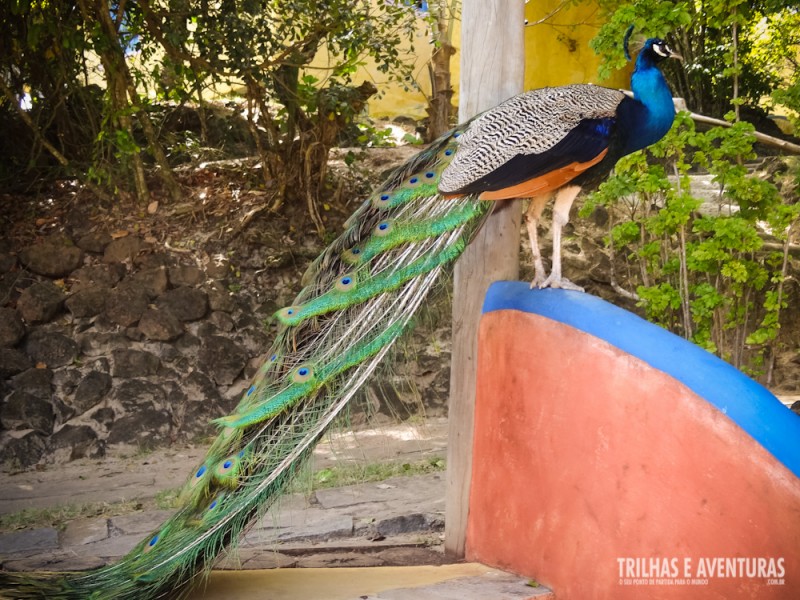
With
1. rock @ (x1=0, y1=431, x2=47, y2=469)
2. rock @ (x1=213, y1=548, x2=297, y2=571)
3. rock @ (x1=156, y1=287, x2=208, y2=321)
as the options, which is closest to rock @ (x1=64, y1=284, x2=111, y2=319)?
rock @ (x1=156, y1=287, x2=208, y2=321)

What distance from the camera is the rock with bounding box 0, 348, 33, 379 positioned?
7273 millimetres

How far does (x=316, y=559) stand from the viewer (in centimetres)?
462

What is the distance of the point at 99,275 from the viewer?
25.6ft

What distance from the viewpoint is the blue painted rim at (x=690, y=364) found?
256cm

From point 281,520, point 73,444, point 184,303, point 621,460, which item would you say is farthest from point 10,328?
point 621,460

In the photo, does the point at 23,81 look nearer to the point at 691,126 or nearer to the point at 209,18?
the point at 209,18

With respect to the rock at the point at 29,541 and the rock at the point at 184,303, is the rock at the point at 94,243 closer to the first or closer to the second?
the rock at the point at 184,303

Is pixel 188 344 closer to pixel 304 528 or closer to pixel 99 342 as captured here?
pixel 99 342

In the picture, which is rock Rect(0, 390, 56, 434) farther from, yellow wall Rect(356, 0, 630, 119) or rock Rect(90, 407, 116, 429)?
yellow wall Rect(356, 0, 630, 119)

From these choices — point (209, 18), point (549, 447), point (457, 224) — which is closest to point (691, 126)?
point (457, 224)

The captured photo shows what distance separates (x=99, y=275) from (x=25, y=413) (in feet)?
4.57

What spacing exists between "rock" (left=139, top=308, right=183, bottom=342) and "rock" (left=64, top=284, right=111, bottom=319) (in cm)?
40

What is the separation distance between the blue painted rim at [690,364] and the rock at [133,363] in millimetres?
4768

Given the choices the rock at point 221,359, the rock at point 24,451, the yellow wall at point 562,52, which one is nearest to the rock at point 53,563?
the rock at point 24,451
